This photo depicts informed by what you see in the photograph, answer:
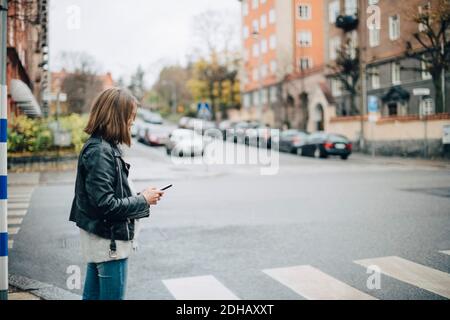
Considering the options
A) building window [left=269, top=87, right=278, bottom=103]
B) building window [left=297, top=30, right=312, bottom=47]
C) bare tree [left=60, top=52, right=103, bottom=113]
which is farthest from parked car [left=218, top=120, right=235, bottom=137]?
building window [left=297, top=30, right=312, bottom=47]

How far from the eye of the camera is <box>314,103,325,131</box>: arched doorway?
41.3 m

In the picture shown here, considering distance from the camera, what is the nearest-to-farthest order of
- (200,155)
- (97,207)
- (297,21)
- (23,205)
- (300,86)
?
(97,207) < (297,21) < (23,205) < (200,155) < (300,86)

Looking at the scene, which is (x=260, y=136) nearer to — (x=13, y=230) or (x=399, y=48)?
(x=13, y=230)

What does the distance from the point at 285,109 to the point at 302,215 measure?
37.8 meters

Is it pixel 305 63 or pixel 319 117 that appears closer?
pixel 305 63

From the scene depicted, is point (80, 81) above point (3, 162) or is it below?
above

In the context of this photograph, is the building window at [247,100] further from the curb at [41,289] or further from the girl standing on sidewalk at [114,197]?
the girl standing on sidewalk at [114,197]

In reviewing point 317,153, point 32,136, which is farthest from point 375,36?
point 317,153

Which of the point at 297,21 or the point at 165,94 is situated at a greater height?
the point at 165,94

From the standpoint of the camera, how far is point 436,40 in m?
5.66

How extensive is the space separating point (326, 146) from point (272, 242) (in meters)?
21.5

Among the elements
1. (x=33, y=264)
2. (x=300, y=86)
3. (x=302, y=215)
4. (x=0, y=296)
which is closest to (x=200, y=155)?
(x=300, y=86)

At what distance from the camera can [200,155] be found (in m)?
31.2
